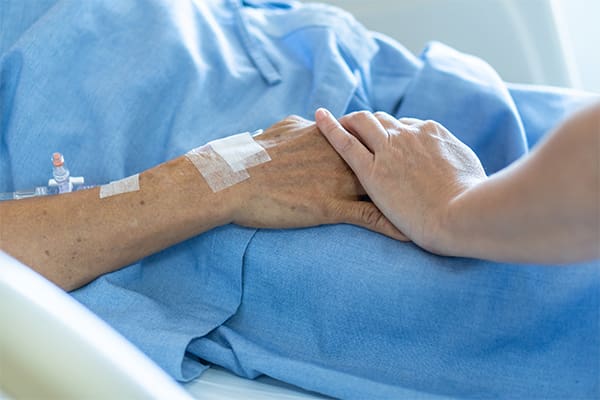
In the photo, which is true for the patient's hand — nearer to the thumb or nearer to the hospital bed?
the thumb

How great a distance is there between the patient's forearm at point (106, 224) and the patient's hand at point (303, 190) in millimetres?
46

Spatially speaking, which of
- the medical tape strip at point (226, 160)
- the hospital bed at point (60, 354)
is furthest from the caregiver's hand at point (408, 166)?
the hospital bed at point (60, 354)

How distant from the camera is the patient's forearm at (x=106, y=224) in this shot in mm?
1021

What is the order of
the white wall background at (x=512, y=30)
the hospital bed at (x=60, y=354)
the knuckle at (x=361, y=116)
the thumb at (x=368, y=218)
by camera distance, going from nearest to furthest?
the hospital bed at (x=60, y=354)
the thumb at (x=368, y=218)
the knuckle at (x=361, y=116)
the white wall background at (x=512, y=30)

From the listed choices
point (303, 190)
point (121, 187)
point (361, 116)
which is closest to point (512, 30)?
point (361, 116)

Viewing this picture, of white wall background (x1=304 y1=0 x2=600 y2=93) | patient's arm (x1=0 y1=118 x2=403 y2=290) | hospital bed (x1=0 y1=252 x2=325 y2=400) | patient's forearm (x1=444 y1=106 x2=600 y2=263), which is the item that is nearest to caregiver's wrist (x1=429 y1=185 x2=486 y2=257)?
patient's forearm (x1=444 y1=106 x2=600 y2=263)

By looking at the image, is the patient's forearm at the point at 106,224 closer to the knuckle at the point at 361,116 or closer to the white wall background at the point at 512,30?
the knuckle at the point at 361,116

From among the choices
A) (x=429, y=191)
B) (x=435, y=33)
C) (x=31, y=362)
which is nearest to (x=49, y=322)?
(x=31, y=362)

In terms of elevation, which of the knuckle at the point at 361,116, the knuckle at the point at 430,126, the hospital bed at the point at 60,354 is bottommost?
the knuckle at the point at 430,126

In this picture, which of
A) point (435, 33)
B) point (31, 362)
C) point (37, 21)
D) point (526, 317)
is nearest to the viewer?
point (31, 362)

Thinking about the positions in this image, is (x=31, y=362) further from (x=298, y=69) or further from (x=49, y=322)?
(x=298, y=69)

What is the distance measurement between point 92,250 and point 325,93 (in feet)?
1.62

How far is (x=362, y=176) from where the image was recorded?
1.02 meters

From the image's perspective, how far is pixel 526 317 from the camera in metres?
0.89
